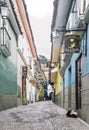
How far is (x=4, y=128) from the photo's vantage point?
323 inches

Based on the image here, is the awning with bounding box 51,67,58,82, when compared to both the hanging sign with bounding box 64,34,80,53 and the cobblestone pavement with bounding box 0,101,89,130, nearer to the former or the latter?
the cobblestone pavement with bounding box 0,101,89,130

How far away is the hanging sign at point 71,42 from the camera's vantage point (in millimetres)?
10586

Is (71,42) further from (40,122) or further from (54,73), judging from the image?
(54,73)

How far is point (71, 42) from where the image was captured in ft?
35.1

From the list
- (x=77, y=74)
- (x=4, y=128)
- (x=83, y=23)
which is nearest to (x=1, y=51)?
(x=77, y=74)

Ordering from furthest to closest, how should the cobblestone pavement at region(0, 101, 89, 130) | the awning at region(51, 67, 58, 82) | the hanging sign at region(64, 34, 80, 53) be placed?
the awning at region(51, 67, 58, 82)
the hanging sign at region(64, 34, 80, 53)
the cobblestone pavement at region(0, 101, 89, 130)

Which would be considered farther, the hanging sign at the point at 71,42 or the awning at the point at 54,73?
the awning at the point at 54,73

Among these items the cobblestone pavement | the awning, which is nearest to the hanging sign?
the cobblestone pavement

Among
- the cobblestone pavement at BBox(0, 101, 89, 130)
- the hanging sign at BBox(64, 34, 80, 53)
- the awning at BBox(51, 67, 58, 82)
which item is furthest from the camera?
the awning at BBox(51, 67, 58, 82)

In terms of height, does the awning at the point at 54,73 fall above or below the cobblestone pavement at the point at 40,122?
above

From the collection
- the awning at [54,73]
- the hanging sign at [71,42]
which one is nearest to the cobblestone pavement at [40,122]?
the hanging sign at [71,42]

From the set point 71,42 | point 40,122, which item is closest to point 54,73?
point 71,42

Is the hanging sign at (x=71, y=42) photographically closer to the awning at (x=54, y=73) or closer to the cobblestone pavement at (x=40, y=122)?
the cobblestone pavement at (x=40, y=122)

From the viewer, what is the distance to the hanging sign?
10.6 metres
